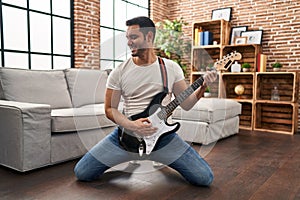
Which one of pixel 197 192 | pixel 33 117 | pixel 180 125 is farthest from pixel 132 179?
pixel 33 117

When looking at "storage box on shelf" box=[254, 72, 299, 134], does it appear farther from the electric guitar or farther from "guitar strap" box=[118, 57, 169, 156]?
"guitar strap" box=[118, 57, 169, 156]

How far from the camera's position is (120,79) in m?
1.35

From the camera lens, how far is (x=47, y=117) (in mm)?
2088

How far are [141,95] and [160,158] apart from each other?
399 mm

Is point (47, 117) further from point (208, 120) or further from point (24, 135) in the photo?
point (208, 120)

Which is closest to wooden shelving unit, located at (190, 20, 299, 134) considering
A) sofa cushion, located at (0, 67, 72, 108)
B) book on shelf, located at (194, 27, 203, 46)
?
book on shelf, located at (194, 27, 203, 46)

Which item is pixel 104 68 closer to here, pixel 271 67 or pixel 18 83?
pixel 18 83

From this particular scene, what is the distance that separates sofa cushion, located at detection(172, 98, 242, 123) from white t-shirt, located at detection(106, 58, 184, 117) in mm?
183

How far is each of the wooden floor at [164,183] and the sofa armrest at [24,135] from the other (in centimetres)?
8

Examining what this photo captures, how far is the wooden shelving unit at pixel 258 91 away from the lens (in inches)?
158

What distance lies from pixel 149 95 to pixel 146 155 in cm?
35

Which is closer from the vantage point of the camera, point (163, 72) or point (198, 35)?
point (163, 72)

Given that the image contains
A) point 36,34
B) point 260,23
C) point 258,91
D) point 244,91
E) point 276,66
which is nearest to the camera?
point 36,34

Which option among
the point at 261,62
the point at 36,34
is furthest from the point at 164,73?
the point at 261,62
